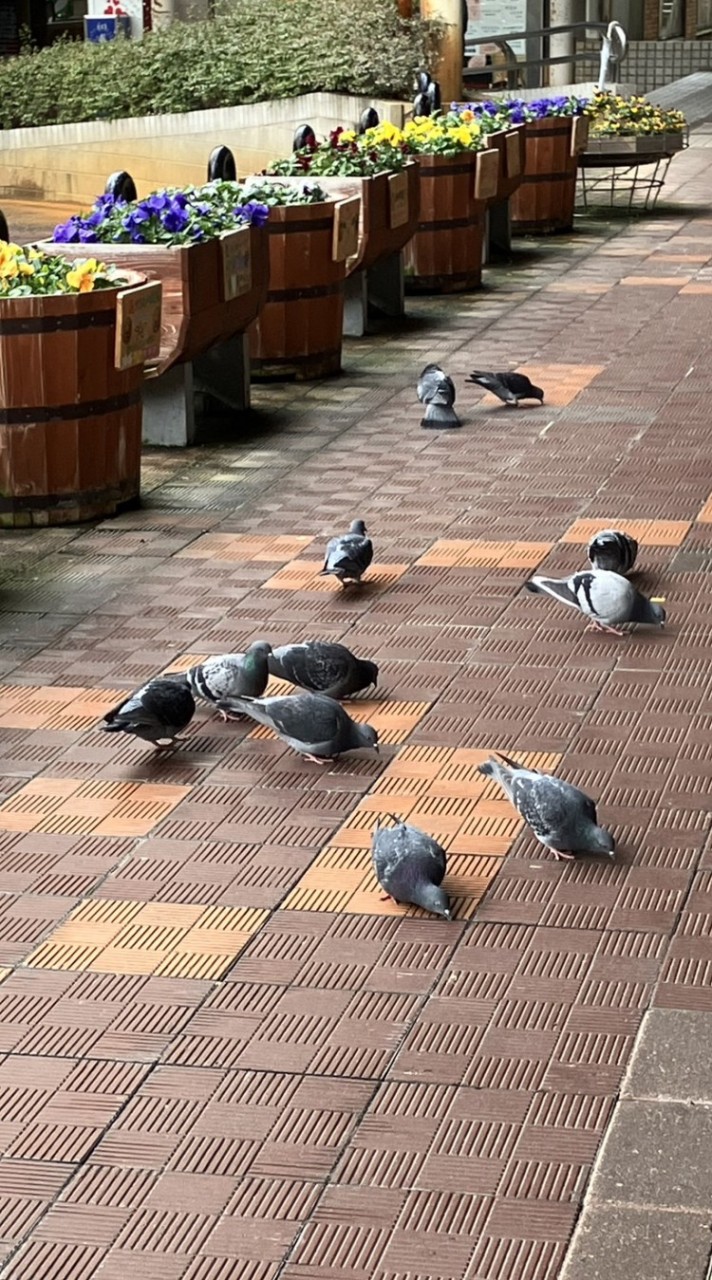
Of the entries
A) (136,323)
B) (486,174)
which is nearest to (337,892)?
(136,323)

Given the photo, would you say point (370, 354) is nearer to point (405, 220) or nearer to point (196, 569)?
point (405, 220)

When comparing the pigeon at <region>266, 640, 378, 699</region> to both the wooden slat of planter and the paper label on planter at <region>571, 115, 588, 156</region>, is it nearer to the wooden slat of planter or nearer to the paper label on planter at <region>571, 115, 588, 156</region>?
the wooden slat of planter

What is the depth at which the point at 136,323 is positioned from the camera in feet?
26.8

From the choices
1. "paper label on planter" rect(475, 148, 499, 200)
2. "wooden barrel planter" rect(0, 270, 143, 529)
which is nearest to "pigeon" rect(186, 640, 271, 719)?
"wooden barrel planter" rect(0, 270, 143, 529)

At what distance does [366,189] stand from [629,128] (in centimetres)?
604

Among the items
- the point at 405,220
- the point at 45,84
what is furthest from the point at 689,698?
the point at 45,84

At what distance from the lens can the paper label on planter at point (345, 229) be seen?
36.3ft

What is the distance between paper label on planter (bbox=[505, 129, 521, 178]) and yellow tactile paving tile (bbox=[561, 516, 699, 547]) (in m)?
7.27

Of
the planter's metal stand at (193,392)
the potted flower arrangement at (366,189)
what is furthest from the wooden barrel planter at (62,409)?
the potted flower arrangement at (366,189)

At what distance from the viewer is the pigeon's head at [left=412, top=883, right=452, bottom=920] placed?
4.81m

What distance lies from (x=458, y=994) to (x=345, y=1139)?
2.13 ft

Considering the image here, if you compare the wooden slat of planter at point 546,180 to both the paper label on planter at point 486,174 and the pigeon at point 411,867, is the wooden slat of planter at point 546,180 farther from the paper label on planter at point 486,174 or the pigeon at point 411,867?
the pigeon at point 411,867

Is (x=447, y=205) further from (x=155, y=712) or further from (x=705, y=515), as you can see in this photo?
(x=155, y=712)

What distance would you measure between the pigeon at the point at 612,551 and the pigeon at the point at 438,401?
9.58 feet
